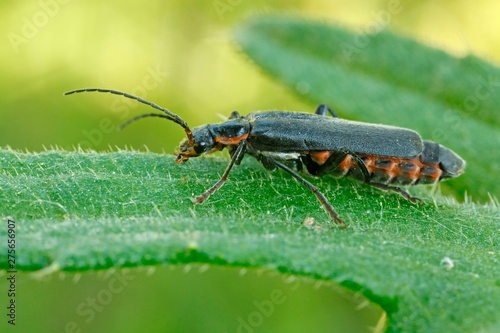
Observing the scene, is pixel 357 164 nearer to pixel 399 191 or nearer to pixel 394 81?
pixel 399 191

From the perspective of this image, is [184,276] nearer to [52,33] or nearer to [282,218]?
[282,218]

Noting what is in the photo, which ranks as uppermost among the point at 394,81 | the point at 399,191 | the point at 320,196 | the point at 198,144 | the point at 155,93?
the point at 394,81

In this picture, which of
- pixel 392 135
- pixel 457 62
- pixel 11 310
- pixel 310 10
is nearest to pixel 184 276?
pixel 11 310

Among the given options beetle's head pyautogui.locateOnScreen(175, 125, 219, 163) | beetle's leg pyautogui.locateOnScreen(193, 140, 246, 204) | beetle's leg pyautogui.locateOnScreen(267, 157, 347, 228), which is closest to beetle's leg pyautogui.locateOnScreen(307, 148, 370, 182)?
beetle's leg pyautogui.locateOnScreen(267, 157, 347, 228)

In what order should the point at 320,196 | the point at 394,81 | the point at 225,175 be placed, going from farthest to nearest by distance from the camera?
the point at 394,81
the point at 225,175
the point at 320,196

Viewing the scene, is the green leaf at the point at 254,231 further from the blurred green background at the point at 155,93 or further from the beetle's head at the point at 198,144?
the blurred green background at the point at 155,93

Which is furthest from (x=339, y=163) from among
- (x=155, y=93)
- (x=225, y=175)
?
(x=155, y=93)

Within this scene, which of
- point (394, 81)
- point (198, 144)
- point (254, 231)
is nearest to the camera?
point (254, 231)

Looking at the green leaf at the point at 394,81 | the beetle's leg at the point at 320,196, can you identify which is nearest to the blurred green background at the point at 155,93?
the green leaf at the point at 394,81
